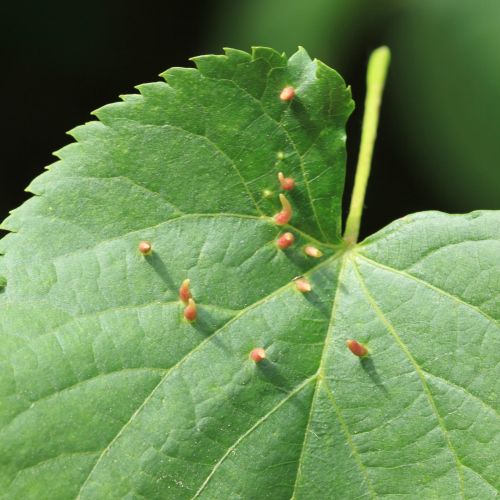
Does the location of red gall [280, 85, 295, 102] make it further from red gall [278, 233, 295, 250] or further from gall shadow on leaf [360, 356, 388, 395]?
gall shadow on leaf [360, 356, 388, 395]

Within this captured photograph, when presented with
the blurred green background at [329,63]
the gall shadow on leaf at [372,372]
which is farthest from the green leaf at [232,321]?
the blurred green background at [329,63]

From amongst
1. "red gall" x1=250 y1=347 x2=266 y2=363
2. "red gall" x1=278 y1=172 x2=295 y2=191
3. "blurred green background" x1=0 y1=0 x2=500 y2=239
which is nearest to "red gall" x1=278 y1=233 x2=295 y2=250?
"red gall" x1=278 y1=172 x2=295 y2=191

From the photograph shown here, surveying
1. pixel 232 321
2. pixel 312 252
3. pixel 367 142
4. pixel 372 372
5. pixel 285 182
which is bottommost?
pixel 372 372

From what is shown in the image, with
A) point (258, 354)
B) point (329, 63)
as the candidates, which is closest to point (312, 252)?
point (258, 354)

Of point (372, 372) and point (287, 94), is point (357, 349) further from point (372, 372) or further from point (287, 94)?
point (287, 94)

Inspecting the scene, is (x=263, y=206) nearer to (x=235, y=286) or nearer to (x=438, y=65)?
(x=235, y=286)

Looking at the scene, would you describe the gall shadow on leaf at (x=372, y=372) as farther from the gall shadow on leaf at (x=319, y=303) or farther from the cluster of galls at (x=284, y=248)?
the gall shadow on leaf at (x=319, y=303)
